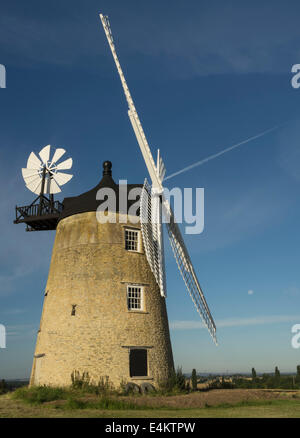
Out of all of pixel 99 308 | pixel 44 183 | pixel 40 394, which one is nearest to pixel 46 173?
pixel 44 183

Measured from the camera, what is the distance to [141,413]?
624 inches

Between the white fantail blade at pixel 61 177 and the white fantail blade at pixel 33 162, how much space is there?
1464 mm

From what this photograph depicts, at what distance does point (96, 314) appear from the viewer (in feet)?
73.8

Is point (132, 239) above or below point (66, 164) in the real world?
below

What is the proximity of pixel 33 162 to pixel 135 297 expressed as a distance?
12.6 meters

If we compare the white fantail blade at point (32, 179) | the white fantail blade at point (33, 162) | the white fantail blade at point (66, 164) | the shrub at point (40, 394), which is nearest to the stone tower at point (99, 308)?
the shrub at point (40, 394)

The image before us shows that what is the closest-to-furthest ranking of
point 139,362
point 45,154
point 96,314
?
point 96,314, point 139,362, point 45,154

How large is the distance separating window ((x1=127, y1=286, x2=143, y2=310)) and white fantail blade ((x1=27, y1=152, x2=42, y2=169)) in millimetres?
11613

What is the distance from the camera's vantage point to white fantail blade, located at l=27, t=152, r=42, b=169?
2919 cm

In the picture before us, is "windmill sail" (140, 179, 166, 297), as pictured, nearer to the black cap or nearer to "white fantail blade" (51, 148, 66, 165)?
the black cap

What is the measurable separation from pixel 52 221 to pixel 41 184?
8.89ft

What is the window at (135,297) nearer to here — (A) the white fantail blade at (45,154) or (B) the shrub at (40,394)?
(B) the shrub at (40,394)

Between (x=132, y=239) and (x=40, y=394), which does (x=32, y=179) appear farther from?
(x=40, y=394)

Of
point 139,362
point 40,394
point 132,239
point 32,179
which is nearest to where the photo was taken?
point 40,394
